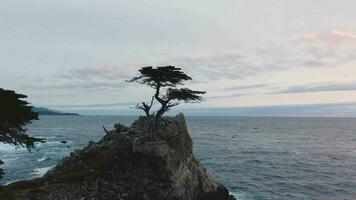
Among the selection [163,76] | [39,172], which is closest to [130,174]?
[163,76]

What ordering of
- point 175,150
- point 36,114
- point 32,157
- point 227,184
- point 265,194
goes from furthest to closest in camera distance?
point 32,157 → point 227,184 → point 265,194 → point 175,150 → point 36,114

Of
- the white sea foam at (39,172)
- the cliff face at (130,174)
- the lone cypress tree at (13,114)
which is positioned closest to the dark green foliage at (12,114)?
the lone cypress tree at (13,114)

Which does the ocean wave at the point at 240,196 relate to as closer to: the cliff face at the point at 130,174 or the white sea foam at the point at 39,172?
the cliff face at the point at 130,174

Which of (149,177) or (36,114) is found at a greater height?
(36,114)

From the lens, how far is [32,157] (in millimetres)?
82062

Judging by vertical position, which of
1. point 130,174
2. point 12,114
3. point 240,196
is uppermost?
point 12,114

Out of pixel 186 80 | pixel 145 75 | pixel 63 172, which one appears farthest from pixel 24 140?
pixel 186 80

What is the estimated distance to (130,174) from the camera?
33562 millimetres

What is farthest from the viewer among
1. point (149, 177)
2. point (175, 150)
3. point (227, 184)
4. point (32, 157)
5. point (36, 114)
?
point (32, 157)

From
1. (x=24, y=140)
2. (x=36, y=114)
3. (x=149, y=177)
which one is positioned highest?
(x=36, y=114)

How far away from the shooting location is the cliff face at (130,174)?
1185 inches

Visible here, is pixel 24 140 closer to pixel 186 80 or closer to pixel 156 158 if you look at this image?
pixel 156 158

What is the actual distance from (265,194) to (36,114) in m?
32.6

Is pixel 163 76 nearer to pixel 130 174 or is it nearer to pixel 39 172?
pixel 130 174
